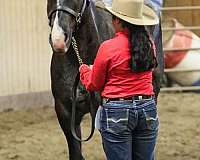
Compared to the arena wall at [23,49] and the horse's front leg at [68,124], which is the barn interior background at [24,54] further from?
the horse's front leg at [68,124]

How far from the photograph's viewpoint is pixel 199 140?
6.56m

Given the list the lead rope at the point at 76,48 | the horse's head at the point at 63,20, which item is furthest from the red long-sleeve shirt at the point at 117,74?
the lead rope at the point at 76,48

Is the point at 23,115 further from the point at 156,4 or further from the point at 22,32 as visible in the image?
the point at 156,4

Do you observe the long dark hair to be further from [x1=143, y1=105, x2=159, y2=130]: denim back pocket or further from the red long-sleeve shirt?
[x1=143, y1=105, x2=159, y2=130]: denim back pocket

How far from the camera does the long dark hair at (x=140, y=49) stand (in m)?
3.41

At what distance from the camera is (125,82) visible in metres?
3.47

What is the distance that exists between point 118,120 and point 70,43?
100cm

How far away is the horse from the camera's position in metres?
4.11

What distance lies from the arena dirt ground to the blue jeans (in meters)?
2.33

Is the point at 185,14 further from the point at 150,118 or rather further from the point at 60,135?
the point at 150,118

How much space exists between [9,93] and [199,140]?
2.85m

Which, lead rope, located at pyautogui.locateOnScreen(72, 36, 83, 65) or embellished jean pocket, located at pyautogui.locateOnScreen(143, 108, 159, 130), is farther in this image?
lead rope, located at pyautogui.locateOnScreen(72, 36, 83, 65)

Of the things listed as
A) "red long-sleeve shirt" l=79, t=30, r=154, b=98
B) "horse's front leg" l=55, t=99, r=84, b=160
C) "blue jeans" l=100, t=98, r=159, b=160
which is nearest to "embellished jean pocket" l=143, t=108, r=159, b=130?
"blue jeans" l=100, t=98, r=159, b=160

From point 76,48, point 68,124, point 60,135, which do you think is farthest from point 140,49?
point 60,135
